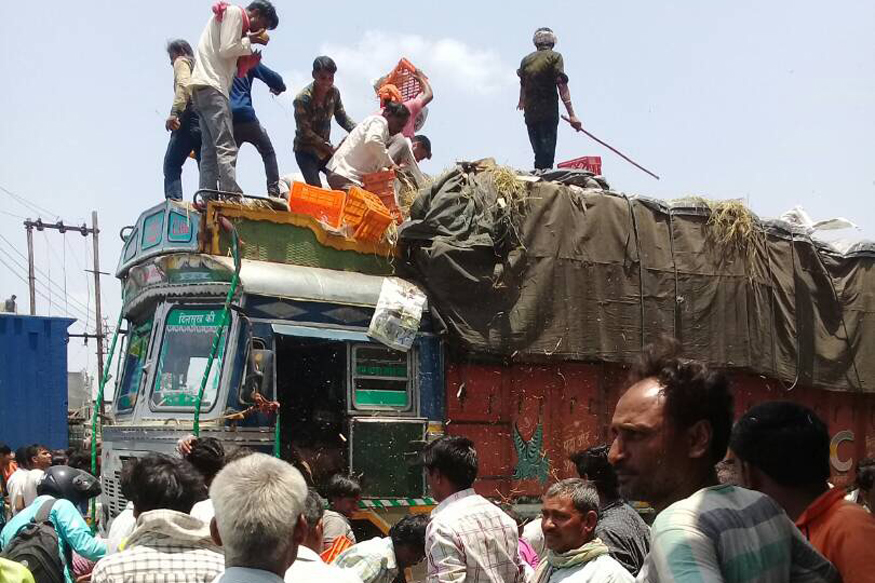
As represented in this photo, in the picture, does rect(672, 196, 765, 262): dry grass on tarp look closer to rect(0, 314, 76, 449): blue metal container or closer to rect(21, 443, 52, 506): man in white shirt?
rect(21, 443, 52, 506): man in white shirt

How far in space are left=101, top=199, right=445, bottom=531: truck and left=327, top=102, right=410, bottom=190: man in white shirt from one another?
1249mm

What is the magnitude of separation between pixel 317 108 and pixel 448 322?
310 cm

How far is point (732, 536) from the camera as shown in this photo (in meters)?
2.22

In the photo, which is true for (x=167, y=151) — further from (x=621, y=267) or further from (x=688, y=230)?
(x=688, y=230)

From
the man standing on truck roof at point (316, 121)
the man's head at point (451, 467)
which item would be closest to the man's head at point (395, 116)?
the man standing on truck roof at point (316, 121)

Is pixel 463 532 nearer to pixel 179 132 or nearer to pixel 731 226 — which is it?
pixel 179 132

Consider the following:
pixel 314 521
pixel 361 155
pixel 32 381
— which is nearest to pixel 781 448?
pixel 314 521

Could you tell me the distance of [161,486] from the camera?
143 inches

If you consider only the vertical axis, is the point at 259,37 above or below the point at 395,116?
above

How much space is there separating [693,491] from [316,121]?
8.71 m

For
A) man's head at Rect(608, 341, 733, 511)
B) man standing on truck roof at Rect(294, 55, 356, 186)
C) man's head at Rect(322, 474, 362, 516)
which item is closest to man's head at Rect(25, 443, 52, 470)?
man standing on truck roof at Rect(294, 55, 356, 186)

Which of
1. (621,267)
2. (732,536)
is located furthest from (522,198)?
(732,536)

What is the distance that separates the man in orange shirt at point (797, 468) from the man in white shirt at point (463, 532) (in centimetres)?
174

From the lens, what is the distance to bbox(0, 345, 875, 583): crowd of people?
226cm
